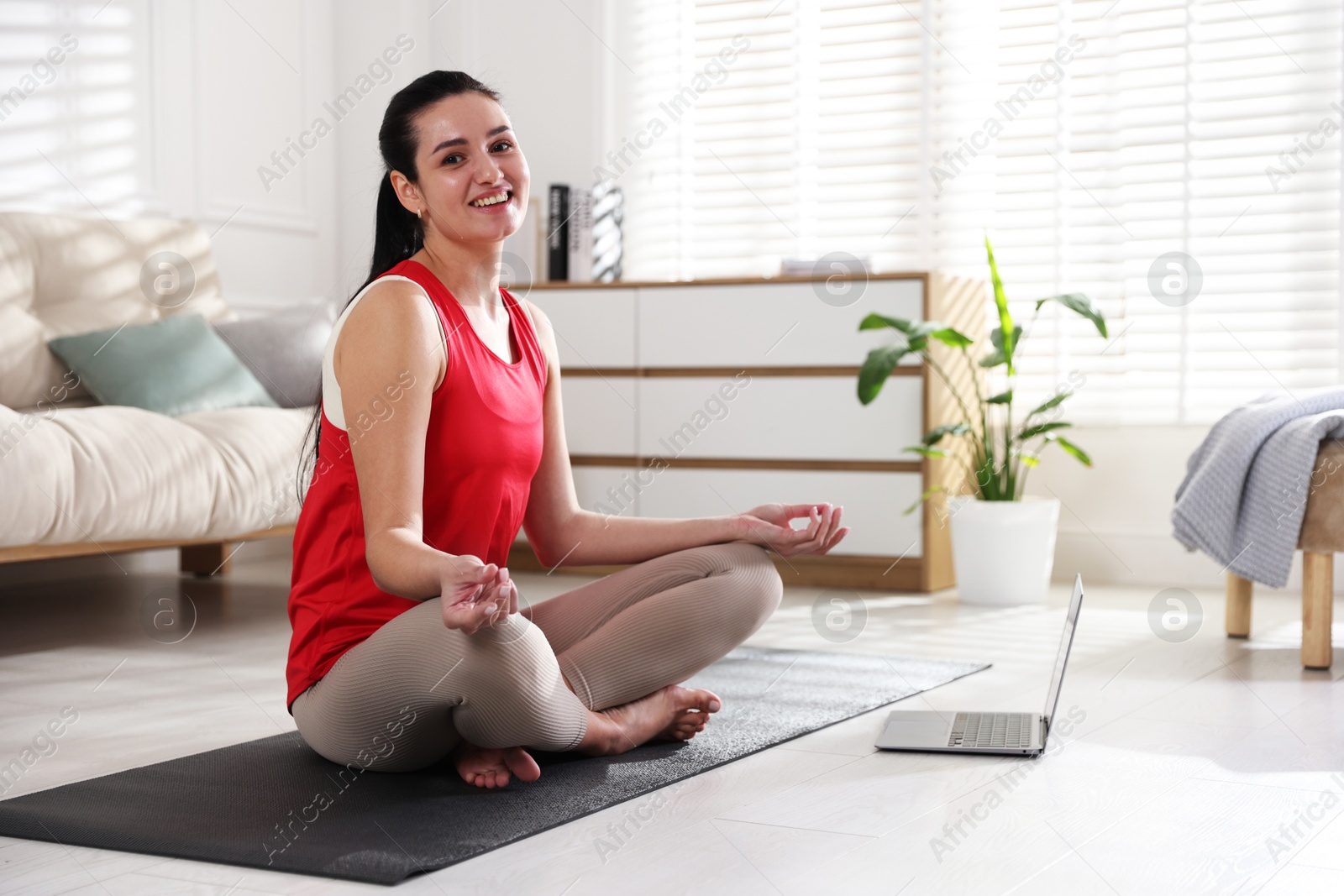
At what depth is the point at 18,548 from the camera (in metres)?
2.49

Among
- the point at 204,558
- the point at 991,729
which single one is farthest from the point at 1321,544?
the point at 204,558

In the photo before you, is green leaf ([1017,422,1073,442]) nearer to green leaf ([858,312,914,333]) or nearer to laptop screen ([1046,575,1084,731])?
green leaf ([858,312,914,333])

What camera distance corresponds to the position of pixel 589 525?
186cm

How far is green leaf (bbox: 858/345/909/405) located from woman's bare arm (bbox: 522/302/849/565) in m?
1.59

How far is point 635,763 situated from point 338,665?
1.31ft

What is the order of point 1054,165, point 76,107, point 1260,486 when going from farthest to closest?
point 1054,165 < point 76,107 < point 1260,486

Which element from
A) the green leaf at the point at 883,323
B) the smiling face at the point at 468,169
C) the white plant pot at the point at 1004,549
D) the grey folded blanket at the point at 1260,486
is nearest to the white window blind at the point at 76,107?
the green leaf at the point at 883,323

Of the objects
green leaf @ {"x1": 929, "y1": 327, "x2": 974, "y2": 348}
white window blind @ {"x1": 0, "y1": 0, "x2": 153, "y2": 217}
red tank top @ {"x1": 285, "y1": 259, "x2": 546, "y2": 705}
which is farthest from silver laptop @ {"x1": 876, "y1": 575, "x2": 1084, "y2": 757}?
white window blind @ {"x1": 0, "y1": 0, "x2": 153, "y2": 217}

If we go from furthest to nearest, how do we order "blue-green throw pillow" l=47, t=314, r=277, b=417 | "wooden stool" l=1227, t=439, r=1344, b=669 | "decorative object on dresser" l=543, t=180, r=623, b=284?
"decorative object on dresser" l=543, t=180, r=623, b=284 → "blue-green throw pillow" l=47, t=314, r=277, b=417 → "wooden stool" l=1227, t=439, r=1344, b=669

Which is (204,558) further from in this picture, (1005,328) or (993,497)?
(1005,328)

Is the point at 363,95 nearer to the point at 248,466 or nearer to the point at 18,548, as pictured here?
the point at 248,466

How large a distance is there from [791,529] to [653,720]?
0.31 m

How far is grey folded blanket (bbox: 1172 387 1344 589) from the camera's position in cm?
247

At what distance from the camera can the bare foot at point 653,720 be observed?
1731mm
